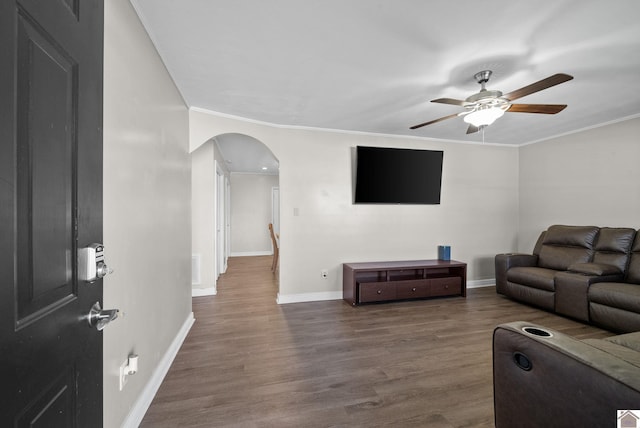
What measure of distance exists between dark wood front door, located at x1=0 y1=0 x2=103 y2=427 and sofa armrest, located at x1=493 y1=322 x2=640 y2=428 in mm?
1495

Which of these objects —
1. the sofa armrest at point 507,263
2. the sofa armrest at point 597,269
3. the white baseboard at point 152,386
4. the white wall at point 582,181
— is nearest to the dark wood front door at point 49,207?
the white baseboard at point 152,386

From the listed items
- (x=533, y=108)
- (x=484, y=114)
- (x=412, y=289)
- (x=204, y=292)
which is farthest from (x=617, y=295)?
(x=204, y=292)

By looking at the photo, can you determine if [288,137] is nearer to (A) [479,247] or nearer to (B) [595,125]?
(A) [479,247]

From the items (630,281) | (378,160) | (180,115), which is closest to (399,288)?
(378,160)

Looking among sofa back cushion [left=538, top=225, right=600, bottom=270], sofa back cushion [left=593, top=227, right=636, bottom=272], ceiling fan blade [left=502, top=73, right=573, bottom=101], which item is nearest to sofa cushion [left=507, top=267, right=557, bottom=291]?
sofa back cushion [left=538, top=225, right=600, bottom=270]

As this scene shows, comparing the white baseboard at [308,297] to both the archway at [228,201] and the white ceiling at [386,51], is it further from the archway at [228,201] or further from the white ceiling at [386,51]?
the white ceiling at [386,51]

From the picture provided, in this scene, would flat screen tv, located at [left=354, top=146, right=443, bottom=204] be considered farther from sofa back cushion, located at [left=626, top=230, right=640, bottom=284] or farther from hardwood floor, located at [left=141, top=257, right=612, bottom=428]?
sofa back cushion, located at [left=626, top=230, right=640, bottom=284]

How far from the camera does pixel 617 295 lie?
277cm

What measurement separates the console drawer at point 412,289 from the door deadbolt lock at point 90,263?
11.5 feet

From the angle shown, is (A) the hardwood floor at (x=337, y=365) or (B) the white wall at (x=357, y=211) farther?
(B) the white wall at (x=357, y=211)

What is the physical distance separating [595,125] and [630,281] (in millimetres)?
2140

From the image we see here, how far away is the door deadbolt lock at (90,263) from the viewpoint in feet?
2.61

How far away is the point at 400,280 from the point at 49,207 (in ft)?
12.6

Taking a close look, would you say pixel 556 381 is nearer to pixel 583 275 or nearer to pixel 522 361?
pixel 522 361
